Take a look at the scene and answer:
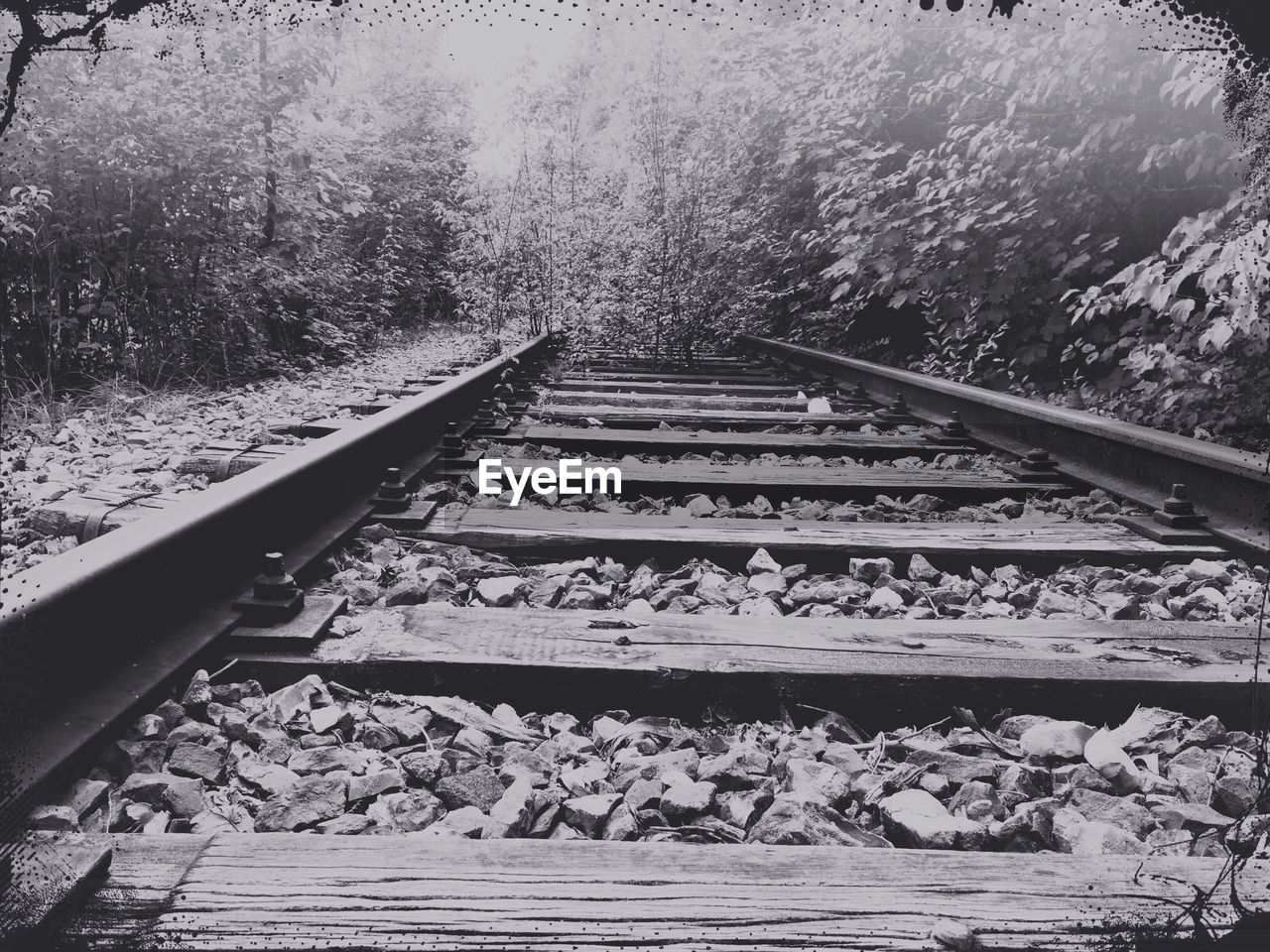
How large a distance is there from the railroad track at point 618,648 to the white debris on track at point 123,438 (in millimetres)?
273

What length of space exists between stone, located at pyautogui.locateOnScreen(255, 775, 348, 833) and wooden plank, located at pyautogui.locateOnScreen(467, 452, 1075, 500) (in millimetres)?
1651

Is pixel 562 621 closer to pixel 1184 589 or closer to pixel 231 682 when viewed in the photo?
pixel 231 682

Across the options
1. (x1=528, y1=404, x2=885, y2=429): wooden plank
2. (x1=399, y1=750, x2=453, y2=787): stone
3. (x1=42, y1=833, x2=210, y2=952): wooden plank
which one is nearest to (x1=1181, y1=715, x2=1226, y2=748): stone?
(x1=399, y1=750, x2=453, y2=787): stone

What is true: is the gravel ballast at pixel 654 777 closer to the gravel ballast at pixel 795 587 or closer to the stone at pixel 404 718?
the stone at pixel 404 718

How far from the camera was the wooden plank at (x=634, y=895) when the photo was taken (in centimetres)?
68

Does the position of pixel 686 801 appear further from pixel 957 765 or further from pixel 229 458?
pixel 229 458

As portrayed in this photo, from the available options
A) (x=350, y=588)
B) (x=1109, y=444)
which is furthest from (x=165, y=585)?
(x=1109, y=444)

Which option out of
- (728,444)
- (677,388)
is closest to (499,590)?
(728,444)

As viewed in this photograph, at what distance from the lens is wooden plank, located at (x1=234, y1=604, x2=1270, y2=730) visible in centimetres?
129

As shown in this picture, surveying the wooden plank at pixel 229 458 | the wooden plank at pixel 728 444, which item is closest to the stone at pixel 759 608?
the wooden plank at pixel 229 458

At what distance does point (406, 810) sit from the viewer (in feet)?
3.29

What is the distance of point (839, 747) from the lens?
1187 millimetres

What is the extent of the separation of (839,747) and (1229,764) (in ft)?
1.62

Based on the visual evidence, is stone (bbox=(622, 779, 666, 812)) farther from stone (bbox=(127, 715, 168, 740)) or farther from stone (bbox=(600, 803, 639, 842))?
stone (bbox=(127, 715, 168, 740))
